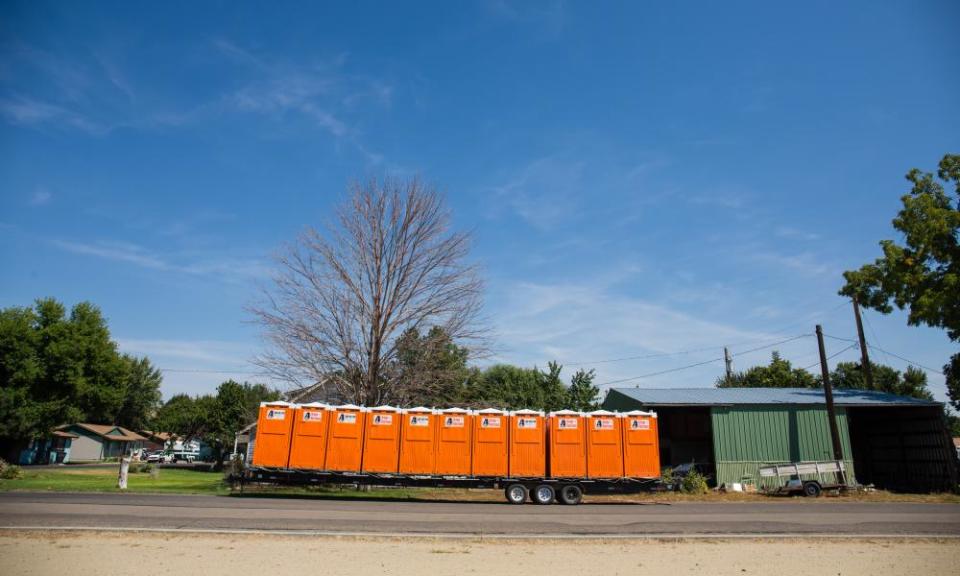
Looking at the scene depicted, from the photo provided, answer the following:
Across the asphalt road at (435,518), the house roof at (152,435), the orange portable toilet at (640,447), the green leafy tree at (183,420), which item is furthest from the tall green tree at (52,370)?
the orange portable toilet at (640,447)

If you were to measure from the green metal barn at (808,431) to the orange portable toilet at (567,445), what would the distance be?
8.58 m

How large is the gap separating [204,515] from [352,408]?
7554 mm

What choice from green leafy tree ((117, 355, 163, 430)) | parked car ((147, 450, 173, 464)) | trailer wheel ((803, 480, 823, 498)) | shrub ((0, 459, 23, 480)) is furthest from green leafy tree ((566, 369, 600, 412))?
green leafy tree ((117, 355, 163, 430))

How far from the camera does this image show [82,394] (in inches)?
2108

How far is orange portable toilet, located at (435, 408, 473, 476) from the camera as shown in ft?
62.3

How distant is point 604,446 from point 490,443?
13.5 feet

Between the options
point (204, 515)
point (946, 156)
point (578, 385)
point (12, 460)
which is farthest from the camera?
point (12, 460)

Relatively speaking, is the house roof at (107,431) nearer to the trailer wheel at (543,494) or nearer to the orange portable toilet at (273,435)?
the orange portable toilet at (273,435)

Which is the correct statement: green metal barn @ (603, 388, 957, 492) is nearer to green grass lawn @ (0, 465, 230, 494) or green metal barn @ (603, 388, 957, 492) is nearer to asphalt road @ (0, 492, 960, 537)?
asphalt road @ (0, 492, 960, 537)

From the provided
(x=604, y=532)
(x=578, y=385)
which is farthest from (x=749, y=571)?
(x=578, y=385)

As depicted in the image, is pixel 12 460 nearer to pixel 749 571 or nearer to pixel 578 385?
pixel 578 385

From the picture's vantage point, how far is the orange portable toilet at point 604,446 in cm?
1917

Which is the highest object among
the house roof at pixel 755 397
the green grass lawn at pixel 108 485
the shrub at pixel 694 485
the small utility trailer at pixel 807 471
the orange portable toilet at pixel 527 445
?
the house roof at pixel 755 397

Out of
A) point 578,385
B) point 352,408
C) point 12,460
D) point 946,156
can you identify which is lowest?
point 12,460
